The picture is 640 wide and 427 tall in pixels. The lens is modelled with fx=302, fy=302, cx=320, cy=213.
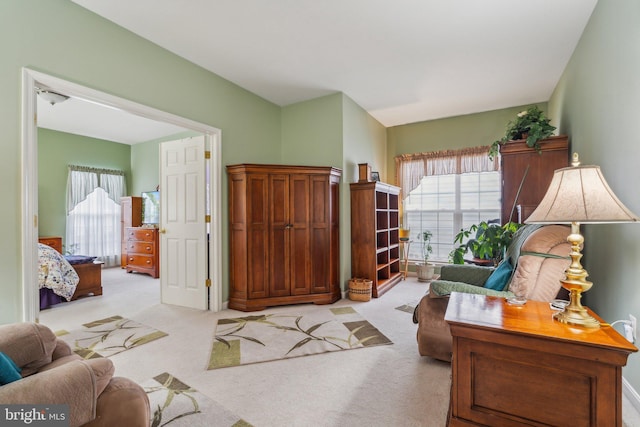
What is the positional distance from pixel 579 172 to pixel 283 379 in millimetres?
2077

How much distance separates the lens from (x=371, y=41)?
2900 millimetres

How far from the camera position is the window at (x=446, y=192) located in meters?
4.93

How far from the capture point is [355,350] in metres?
2.53

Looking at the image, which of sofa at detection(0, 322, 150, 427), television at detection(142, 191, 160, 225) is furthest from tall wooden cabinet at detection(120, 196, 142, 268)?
sofa at detection(0, 322, 150, 427)

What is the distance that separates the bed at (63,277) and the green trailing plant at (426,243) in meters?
5.17

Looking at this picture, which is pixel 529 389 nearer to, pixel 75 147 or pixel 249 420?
pixel 249 420

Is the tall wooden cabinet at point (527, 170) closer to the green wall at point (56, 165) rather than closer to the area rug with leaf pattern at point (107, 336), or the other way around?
the area rug with leaf pattern at point (107, 336)

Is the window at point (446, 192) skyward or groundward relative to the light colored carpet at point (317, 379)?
skyward

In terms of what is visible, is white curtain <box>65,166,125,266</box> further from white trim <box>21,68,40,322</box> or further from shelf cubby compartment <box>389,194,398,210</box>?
shelf cubby compartment <box>389,194,398,210</box>

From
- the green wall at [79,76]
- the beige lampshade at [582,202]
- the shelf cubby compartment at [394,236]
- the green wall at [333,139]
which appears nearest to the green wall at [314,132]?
the green wall at [333,139]

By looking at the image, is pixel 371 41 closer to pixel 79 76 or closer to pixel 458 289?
pixel 458 289

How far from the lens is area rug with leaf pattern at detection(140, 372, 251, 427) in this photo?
5.41 ft

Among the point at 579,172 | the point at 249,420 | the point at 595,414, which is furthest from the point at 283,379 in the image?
the point at 579,172

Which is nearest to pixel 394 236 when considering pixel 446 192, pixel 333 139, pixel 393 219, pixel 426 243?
pixel 393 219
